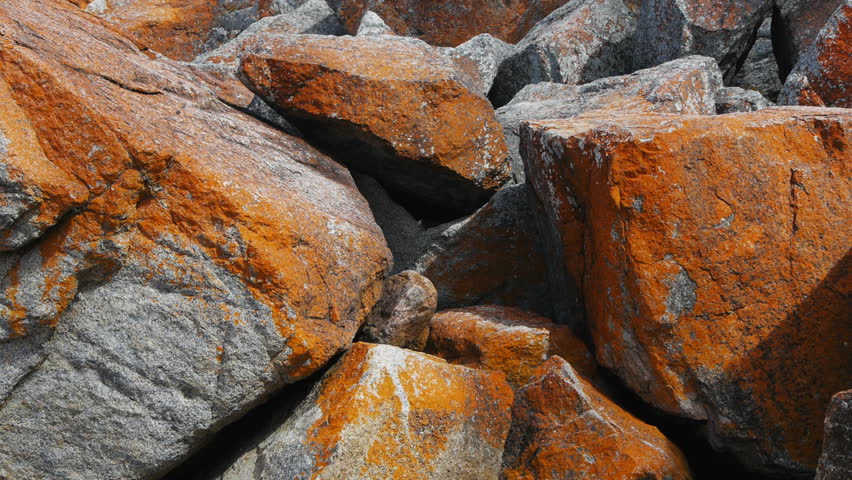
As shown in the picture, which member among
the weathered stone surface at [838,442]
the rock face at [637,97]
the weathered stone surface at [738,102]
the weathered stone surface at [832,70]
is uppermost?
the weathered stone surface at [832,70]

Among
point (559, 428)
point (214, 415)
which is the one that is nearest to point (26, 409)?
point (214, 415)

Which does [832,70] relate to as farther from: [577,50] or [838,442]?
[838,442]

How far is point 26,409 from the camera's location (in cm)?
Result: 332

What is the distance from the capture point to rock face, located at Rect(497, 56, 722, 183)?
17.9 feet

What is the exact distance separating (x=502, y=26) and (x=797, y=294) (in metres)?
7.06

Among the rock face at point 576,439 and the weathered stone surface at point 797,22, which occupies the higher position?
the weathered stone surface at point 797,22

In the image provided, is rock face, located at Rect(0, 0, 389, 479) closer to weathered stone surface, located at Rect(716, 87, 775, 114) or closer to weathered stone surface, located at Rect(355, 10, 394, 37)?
weathered stone surface, located at Rect(716, 87, 775, 114)

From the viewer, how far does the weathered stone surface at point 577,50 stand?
777 centimetres

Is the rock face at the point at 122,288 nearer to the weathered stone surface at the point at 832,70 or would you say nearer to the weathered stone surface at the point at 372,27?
the weathered stone surface at the point at 832,70

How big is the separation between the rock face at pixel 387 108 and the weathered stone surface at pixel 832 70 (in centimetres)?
283

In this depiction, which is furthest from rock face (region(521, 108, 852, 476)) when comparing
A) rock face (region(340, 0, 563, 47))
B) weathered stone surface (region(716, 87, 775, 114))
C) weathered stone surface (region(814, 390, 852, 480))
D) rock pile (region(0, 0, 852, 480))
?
rock face (region(340, 0, 563, 47))

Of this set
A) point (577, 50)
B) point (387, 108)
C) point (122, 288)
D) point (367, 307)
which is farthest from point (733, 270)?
point (577, 50)

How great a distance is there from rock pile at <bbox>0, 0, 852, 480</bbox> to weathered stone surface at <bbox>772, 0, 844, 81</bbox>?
397 cm

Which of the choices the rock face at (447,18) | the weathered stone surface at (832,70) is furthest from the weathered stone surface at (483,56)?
the weathered stone surface at (832,70)
